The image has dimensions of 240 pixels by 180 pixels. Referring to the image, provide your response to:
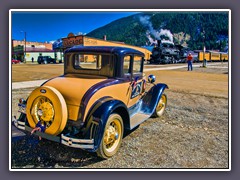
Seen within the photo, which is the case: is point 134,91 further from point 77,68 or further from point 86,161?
point 86,161

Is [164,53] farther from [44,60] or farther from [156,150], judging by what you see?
[156,150]

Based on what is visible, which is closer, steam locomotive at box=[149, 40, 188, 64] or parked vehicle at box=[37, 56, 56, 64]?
steam locomotive at box=[149, 40, 188, 64]

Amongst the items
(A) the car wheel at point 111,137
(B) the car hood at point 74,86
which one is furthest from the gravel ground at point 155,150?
(B) the car hood at point 74,86

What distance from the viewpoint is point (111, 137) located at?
3.36m

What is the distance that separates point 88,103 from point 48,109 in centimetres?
63

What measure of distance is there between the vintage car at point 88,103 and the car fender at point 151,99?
2.18ft

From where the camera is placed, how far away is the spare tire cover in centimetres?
297

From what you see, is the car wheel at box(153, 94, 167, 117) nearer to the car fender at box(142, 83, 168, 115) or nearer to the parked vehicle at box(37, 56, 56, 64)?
the car fender at box(142, 83, 168, 115)

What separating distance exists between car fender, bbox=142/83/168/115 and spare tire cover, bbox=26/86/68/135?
7.93ft

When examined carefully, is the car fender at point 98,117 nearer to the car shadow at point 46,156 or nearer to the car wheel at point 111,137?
the car wheel at point 111,137

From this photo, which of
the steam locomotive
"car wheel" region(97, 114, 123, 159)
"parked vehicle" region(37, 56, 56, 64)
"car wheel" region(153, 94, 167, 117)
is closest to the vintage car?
"car wheel" region(97, 114, 123, 159)

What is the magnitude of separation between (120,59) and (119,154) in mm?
1741

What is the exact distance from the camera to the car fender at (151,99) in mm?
4891

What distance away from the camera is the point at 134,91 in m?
4.52
